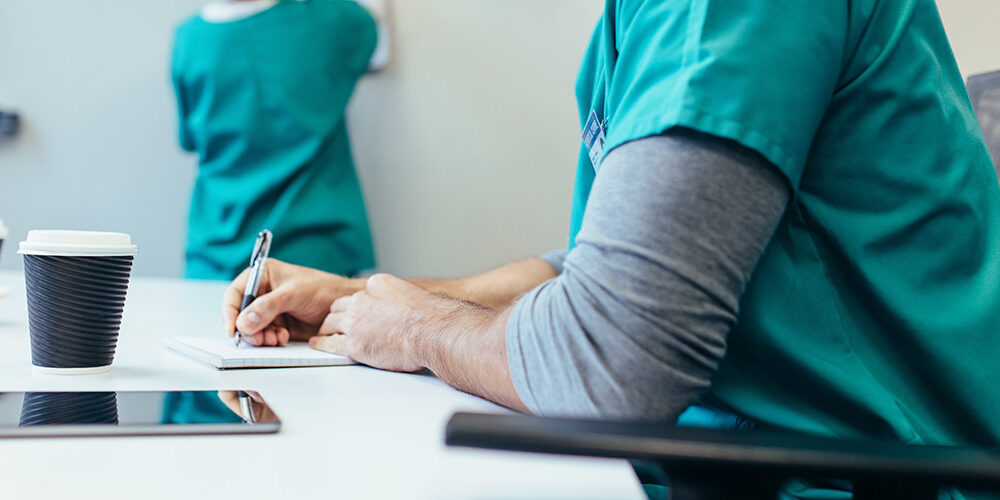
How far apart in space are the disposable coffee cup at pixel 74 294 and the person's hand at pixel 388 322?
0.22 meters

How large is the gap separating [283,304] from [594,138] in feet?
1.28

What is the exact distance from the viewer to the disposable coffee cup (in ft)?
1.96

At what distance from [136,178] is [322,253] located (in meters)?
0.85

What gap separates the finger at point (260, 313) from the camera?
802 mm

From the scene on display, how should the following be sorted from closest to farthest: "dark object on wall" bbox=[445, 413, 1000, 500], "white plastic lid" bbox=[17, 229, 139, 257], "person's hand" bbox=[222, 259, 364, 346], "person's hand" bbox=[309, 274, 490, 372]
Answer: "dark object on wall" bbox=[445, 413, 1000, 500]
"white plastic lid" bbox=[17, 229, 139, 257]
"person's hand" bbox=[309, 274, 490, 372]
"person's hand" bbox=[222, 259, 364, 346]

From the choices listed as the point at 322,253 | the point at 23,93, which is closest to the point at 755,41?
the point at 322,253

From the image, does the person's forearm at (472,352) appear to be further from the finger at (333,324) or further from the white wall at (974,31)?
the white wall at (974,31)

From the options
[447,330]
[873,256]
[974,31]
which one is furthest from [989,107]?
[447,330]

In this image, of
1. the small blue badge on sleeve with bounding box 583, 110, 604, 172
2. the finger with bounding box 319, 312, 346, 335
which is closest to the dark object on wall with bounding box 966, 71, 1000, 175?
the small blue badge on sleeve with bounding box 583, 110, 604, 172

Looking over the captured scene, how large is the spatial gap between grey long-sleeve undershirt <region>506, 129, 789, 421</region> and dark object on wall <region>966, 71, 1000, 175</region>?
0.61m

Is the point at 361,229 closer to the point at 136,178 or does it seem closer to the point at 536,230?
the point at 536,230

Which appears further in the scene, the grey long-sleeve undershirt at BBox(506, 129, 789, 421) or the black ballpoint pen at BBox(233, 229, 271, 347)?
the black ballpoint pen at BBox(233, 229, 271, 347)

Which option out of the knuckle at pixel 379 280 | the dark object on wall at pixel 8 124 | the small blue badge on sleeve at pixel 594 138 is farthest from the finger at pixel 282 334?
the dark object on wall at pixel 8 124

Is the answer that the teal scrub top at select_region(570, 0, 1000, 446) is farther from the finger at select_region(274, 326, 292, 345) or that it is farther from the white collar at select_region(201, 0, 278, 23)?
the white collar at select_region(201, 0, 278, 23)
